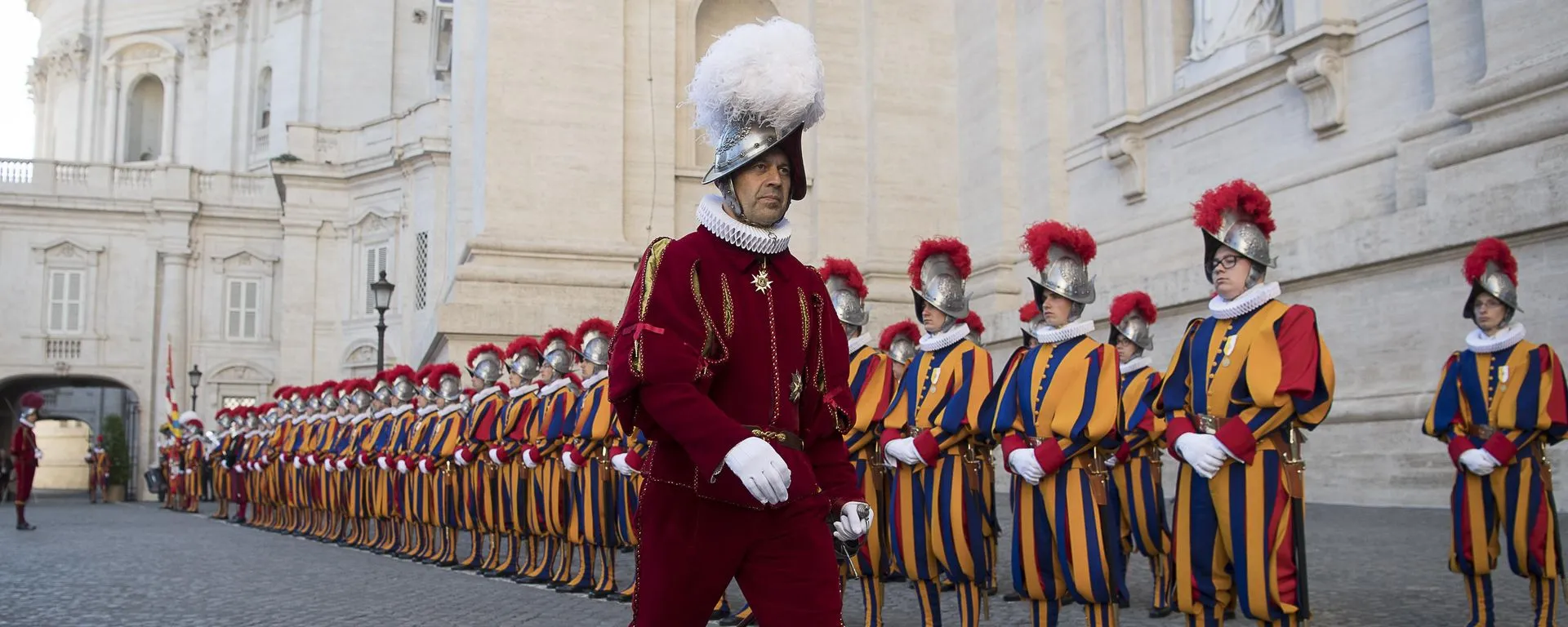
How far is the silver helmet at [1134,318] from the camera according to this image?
10.3 meters

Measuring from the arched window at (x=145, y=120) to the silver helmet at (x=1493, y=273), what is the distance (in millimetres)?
57356

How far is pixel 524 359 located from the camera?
468 inches

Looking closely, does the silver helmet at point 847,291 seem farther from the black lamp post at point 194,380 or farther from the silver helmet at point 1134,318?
the black lamp post at point 194,380

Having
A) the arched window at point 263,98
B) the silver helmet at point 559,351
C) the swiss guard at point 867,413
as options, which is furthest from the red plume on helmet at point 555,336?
the arched window at point 263,98

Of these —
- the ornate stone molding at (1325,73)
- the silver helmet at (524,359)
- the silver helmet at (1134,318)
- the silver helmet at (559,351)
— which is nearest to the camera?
the silver helmet at (1134,318)

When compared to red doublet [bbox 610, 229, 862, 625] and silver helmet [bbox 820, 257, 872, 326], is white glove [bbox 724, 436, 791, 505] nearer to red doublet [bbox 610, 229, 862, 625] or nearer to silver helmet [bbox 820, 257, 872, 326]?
red doublet [bbox 610, 229, 862, 625]

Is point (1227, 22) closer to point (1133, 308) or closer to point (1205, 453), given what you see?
point (1133, 308)

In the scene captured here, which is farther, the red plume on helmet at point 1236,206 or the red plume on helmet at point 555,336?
the red plume on helmet at point 555,336

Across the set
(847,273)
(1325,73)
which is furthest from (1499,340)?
(1325,73)

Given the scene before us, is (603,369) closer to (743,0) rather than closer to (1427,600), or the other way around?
(1427,600)

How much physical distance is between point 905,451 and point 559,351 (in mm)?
4818

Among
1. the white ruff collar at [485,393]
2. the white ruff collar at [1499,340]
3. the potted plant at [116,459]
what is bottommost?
the potted plant at [116,459]

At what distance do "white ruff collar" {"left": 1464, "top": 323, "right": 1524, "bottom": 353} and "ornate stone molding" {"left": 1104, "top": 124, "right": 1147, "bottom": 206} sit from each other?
10779mm

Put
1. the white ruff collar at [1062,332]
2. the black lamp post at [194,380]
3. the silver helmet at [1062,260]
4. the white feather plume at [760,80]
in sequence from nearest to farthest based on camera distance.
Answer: the white feather plume at [760,80]
the white ruff collar at [1062,332]
the silver helmet at [1062,260]
the black lamp post at [194,380]
